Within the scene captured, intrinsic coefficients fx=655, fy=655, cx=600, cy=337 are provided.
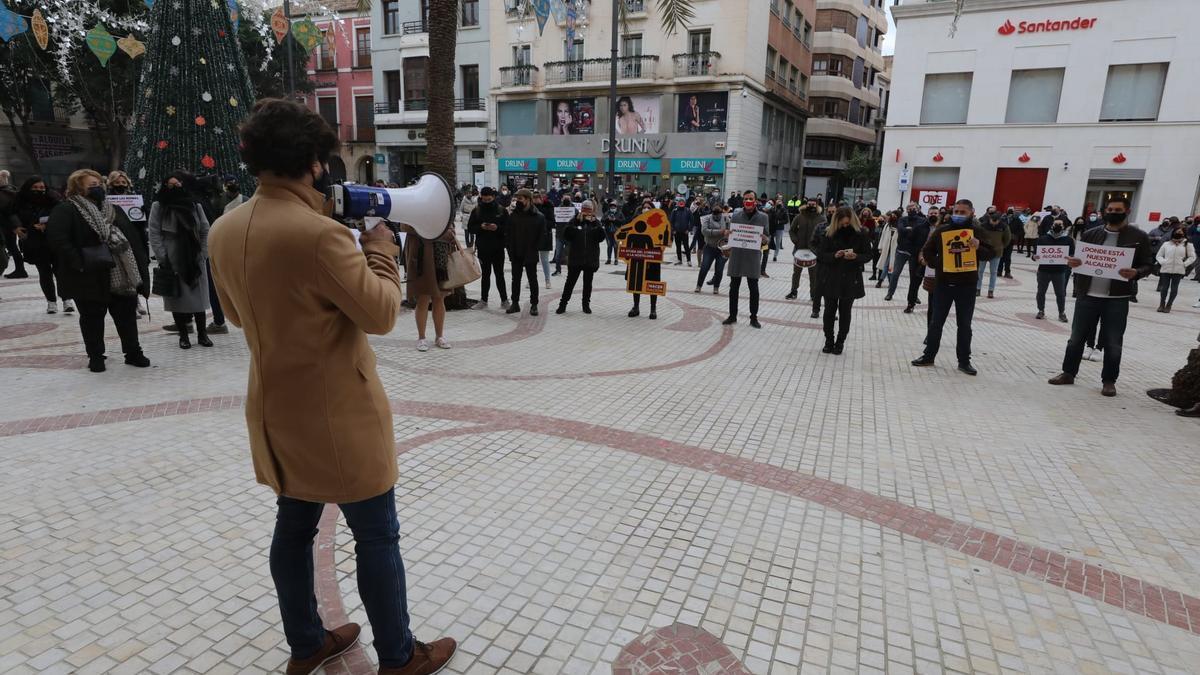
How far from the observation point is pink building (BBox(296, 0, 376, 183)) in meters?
38.4

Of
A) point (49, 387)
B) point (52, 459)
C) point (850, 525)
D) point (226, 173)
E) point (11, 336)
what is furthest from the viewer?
point (226, 173)

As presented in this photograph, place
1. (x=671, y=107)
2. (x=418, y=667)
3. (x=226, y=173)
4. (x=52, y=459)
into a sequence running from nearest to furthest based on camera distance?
1. (x=418, y=667)
2. (x=52, y=459)
3. (x=226, y=173)
4. (x=671, y=107)

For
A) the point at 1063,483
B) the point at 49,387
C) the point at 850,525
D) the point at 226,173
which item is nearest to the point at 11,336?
the point at 49,387

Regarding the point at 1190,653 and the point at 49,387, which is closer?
the point at 1190,653

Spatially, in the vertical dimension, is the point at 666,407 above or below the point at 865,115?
below

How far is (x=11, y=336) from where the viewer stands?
754cm

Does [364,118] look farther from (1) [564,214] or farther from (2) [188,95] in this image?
(2) [188,95]

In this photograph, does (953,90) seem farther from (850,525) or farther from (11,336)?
(11,336)

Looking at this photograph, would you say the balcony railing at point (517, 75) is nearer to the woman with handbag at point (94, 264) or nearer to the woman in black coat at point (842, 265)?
the woman in black coat at point (842, 265)

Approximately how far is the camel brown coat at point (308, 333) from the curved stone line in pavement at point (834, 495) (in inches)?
114

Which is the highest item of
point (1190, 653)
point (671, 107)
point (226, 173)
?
point (671, 107)

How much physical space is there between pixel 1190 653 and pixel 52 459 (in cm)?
628

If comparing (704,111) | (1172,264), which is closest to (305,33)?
(1172,264)

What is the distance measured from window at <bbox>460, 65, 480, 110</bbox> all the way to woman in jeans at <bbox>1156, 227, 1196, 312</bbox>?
32025 mm
